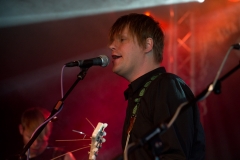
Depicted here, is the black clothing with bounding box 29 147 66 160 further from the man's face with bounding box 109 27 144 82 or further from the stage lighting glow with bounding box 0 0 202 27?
the stage lighting glow with bounding box 0 0 202 27

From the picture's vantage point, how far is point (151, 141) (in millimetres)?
1351

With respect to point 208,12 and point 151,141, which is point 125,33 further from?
point 208,12

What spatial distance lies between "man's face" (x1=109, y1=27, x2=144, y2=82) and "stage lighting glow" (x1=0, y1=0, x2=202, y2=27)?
244 centimetres

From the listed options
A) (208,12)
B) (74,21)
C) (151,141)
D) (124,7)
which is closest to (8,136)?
(74,21)

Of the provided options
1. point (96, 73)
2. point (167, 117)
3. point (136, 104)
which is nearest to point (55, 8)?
point (96, 73)

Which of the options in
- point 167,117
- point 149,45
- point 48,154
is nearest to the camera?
point 167,117

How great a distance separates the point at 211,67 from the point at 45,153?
97.8 inches

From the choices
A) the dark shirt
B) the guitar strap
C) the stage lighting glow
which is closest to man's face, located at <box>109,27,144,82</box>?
the guitar strap

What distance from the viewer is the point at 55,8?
4.67 metres

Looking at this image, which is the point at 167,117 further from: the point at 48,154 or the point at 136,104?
the point at 48,154

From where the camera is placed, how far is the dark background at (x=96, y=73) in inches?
181

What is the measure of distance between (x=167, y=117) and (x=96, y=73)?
10.5ft

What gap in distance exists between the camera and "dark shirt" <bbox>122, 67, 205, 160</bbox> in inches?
68.6

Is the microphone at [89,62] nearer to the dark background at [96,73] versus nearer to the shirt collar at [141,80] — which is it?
the shirt collar at [141,80]
